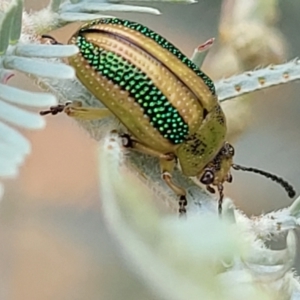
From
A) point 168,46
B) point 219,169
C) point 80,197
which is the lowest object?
point 80,197

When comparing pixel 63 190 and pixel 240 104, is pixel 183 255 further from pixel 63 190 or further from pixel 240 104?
pixel 63 190

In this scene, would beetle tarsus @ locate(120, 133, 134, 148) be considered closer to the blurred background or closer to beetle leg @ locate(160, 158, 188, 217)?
beetle leg @ locate(160, 158, 188, 217)

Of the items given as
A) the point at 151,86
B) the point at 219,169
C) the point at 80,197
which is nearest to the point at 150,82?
the point at 151,86

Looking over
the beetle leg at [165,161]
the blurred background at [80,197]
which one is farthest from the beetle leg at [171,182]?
the blurred background at [80,197]

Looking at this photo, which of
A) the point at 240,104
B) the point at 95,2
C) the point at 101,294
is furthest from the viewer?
the point at 101,294

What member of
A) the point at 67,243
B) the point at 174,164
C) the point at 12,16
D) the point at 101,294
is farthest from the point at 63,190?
the point at 12,16

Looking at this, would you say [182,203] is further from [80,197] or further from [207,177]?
[80,197]

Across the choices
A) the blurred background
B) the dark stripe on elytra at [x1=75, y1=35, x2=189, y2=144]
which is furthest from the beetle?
the blurred background
